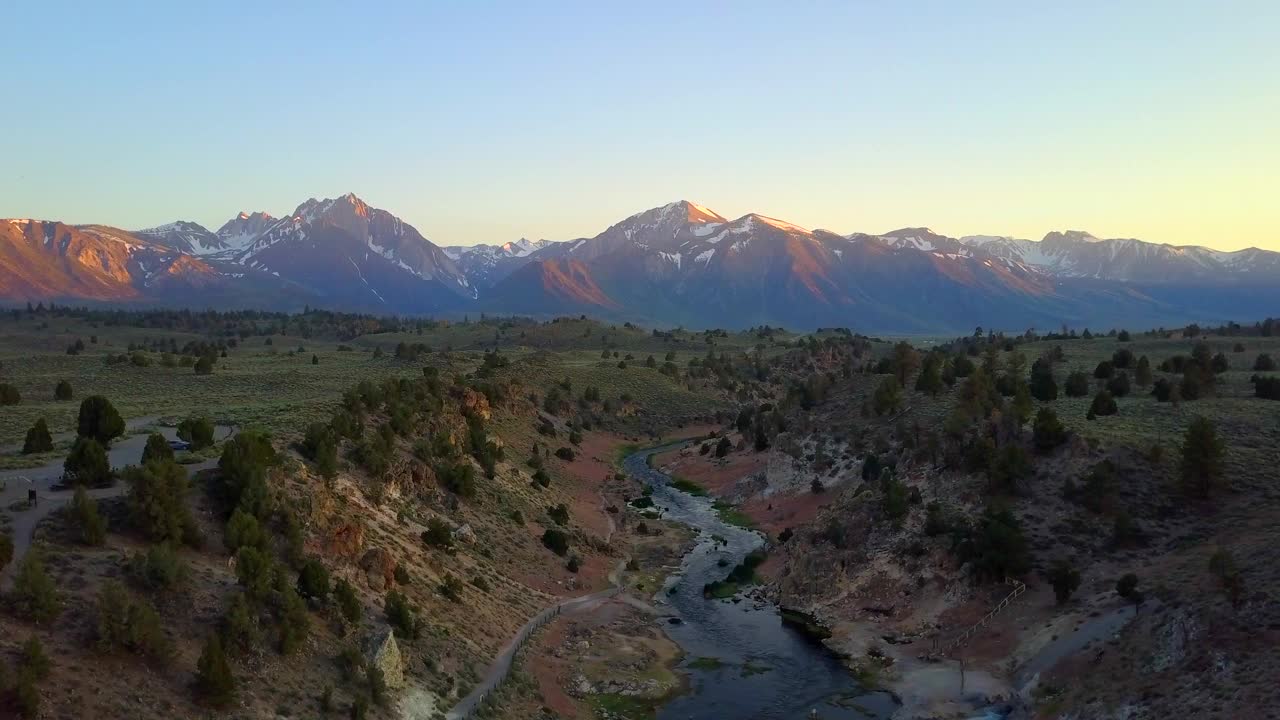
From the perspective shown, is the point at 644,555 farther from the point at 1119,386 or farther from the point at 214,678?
the point at 1119,386

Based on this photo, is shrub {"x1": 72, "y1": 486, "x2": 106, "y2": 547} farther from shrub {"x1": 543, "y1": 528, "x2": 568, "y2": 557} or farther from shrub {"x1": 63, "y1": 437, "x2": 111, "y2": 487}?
shrub {"x1": 543, "y1": 528, "x2": 568, "y2": 557}

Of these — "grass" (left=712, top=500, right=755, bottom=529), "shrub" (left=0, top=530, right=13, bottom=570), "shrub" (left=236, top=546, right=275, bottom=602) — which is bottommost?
"grass" (left=712, top=500, right=755, bottom=529)

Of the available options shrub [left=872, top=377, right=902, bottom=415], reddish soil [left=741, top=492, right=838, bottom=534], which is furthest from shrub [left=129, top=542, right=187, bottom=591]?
shrub [left=872, top=377, right=902, bottom=415]

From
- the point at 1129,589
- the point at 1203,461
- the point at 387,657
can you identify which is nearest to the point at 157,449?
the point at 387,657

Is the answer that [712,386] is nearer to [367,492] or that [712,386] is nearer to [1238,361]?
[1238,361]

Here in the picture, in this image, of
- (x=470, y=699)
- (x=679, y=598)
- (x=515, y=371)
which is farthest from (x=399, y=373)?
(x=470, y=699)
